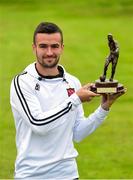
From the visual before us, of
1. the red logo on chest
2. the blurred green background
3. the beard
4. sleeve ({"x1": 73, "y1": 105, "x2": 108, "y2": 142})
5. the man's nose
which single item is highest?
the man's nose

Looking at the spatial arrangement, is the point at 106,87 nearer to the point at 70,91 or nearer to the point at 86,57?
the point at 70,91

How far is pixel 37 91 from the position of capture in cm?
610

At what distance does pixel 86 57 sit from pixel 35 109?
52.4 ft

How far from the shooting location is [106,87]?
6.23 m

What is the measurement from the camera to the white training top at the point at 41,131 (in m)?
6.05

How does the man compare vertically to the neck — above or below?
below

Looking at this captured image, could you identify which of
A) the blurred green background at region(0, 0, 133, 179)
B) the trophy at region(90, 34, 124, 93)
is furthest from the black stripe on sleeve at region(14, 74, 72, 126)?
the blurred green background at region(0, 0, 133, 179)

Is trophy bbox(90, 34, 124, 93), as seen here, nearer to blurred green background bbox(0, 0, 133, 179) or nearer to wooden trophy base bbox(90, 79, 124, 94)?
wooden trophy base bbox(90, 79, 124, 94)

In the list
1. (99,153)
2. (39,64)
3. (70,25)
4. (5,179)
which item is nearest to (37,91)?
(39,64)

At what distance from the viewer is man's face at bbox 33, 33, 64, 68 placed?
6.05m

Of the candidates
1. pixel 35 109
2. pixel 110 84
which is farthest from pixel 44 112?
pixel 110 84

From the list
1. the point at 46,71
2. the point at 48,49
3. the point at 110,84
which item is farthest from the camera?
the point at 110,84

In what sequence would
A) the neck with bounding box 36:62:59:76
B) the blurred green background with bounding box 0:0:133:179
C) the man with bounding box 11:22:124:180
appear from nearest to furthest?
1. the man with bounding box 11:22:124:180
2. the neck with bounding box 36:62:59:76
3. the blurred green background with bounding box 0:0:133:179

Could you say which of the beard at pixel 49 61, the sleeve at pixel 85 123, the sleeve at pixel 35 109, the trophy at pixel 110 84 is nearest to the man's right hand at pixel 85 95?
the sleeve at pixel 35 109
